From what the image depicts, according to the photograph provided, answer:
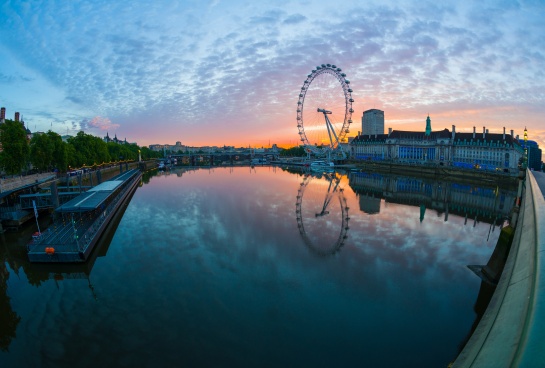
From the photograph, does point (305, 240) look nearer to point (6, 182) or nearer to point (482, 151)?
point (6, 182)

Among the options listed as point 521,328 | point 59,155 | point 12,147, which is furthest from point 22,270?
point 59,155

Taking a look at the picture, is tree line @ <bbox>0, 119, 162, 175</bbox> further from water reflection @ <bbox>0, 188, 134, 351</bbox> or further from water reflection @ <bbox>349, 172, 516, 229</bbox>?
water reflection @ <bbox>349, 172, 516, 229</bbox>

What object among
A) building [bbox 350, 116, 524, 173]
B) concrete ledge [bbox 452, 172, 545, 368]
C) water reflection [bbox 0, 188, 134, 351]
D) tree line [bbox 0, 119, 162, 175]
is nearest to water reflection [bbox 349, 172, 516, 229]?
building [bbox 350, 116, 524, 173]

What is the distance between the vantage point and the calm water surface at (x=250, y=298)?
1009 centimetres

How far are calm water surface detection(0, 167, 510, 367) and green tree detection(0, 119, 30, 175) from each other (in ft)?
47.0

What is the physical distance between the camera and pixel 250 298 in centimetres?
1348

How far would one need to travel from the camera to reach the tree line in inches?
1328

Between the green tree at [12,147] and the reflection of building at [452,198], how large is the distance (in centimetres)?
3665

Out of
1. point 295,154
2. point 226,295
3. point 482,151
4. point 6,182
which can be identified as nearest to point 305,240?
point 226,295

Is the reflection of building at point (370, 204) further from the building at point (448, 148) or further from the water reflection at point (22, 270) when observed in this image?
the building at point (448, 148)

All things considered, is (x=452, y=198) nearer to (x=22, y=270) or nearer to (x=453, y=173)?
(x=453, y=173)

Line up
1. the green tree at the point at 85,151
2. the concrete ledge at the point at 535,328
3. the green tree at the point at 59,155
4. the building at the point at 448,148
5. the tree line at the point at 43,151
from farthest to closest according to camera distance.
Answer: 1. the building at the point at 448,148
2. the green tree at the point at 85,151
3. the green tree at the point at 59,155
4. the tree line at the point at 43,151
5. the concrete ledge at the point at 535,328

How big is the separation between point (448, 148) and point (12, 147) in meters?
98.8

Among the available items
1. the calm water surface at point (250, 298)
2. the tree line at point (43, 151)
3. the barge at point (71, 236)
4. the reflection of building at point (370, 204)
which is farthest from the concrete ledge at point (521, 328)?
the tree line at point (43, 151)
